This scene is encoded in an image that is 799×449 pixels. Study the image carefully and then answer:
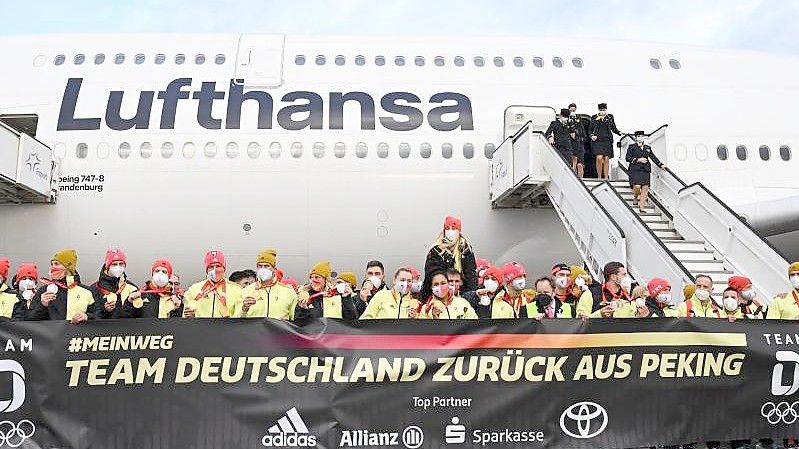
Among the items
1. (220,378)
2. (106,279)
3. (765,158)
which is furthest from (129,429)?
(765,158)

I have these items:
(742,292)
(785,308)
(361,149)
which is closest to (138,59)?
(361,149)

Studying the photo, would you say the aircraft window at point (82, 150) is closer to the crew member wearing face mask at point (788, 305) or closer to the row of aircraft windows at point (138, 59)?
the row of aircraft windows at point (138, 59)

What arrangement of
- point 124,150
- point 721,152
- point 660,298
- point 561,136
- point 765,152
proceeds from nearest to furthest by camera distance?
point 660,298 → point 561,136 → point 124,150 → point 721,152 → point 765,152

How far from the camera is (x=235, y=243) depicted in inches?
476

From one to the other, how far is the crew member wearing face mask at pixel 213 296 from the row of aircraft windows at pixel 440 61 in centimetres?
683

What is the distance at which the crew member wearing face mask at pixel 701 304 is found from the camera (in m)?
6.89

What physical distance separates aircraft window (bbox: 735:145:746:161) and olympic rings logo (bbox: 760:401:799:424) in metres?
8.05

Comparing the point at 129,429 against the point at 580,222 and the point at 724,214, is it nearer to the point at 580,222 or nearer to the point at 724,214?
the point at 580,222

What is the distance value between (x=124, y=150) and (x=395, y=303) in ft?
23.3

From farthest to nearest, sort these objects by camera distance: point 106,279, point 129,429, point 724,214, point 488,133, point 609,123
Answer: point 488,133 → point 609,123 → point 724,214 → point 106,279 → point 129,429

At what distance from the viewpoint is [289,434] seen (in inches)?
213

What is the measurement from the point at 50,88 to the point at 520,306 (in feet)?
30.7

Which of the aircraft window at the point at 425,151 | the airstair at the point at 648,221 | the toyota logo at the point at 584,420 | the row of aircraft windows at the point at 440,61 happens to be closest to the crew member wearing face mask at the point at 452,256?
the toyota logo at the point at 584,420

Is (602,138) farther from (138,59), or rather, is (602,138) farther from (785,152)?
(138,59)
